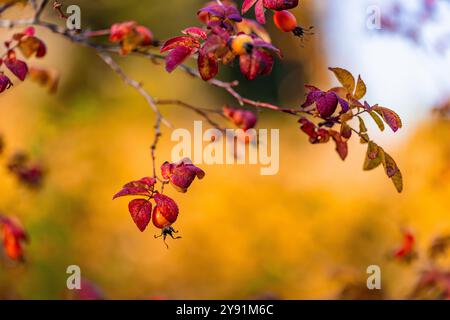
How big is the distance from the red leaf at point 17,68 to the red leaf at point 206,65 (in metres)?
0.43

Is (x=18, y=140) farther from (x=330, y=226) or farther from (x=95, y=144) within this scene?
(x=330, y=226)

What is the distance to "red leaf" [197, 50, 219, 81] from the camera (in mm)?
1026

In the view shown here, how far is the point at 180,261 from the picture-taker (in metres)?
3.68

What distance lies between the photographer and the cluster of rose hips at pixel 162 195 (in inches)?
42.1

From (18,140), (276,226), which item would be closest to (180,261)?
(276,226)

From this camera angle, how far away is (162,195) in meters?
1.08

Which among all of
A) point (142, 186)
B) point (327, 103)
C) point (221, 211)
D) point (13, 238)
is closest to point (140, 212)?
point (142, 186)

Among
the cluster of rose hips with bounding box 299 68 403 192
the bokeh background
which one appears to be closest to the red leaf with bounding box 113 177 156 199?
the cluster of rose hips with bounding box 299 68 403 192

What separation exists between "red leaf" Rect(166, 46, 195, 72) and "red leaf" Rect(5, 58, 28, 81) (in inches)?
13.8

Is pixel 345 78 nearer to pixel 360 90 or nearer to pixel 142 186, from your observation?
pixel 360 90

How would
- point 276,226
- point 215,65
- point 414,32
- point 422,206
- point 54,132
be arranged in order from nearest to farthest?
1. point 215,65
2. point 414,32
3. point 54,132
4. point 422,206
5. point 276,226

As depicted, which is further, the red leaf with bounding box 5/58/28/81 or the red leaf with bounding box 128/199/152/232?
the red leaf with bounding box 5/58/28/81

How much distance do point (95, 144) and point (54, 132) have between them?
2.21ft

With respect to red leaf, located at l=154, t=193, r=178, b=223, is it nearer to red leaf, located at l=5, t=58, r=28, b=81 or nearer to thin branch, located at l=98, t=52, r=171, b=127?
thin branch, located at l=98, t=52, r=171, b=127
